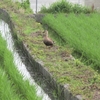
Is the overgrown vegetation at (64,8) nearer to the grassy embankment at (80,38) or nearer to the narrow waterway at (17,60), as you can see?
the grassy embankment at (80,38)

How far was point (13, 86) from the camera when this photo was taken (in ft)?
12.9

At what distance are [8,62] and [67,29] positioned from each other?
7.33 feet

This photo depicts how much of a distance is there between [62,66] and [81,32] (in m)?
1.81

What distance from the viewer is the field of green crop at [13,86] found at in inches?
135

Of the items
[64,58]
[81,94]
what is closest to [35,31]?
[64,58]

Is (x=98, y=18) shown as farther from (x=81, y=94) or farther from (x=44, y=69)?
(x=81, y=94)

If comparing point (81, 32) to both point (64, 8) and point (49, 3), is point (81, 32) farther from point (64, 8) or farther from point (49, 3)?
point (49, 3)

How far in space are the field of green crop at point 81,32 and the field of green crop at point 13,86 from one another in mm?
952

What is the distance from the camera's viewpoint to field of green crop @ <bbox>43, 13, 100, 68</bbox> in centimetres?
481

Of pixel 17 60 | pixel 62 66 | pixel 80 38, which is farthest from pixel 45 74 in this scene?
pixel 80 38

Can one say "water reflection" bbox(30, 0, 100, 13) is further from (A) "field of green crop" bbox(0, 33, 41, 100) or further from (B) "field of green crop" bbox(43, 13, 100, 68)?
(A) "field of green crop" bbox(0, 33, 41, 100)

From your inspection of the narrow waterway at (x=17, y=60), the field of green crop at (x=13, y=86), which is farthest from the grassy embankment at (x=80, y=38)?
the field of green crop at (x=13, y=86)

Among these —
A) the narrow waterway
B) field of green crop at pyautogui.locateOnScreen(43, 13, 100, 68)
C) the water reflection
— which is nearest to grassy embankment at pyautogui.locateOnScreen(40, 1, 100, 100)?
field of green crop at pyautogui.locateOnScreen(43, 13, 100, 68)

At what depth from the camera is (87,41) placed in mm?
5398
